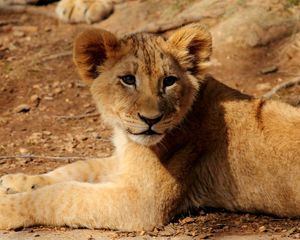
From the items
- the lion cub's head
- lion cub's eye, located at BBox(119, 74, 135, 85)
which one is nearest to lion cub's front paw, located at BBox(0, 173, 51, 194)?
the lion cub's head

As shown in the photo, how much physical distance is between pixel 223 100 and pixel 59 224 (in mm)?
1229

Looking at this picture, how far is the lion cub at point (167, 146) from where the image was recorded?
3850 millimetres

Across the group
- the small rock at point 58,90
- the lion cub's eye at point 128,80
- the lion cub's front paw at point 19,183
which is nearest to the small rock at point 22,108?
the small rock at point 58,90

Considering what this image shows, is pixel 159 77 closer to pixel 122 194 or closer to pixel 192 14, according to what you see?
pixel 122 194

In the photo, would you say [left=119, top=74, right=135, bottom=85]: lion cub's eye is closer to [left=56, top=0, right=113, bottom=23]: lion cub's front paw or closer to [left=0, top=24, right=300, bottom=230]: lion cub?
[left=0, top=24, right=300, bottom=230]: lion cub

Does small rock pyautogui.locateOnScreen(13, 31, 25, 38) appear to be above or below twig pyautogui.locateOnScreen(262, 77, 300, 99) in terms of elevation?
above

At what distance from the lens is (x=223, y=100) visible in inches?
165

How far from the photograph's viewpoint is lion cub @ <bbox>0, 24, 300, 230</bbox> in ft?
12.6

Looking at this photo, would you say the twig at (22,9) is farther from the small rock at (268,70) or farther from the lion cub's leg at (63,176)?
the lion cub's leg at (63,176)

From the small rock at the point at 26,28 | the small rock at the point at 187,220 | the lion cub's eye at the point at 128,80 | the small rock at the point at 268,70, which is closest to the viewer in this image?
the lion cub's eye at the point at 128,80

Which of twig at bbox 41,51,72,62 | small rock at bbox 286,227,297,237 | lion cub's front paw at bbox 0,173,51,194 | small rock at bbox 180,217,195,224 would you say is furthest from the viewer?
twig at bbox 41,51,72,62

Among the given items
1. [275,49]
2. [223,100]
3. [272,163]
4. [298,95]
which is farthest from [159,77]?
[275,49]

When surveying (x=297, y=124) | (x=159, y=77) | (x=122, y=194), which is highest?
(x=159, y=77)

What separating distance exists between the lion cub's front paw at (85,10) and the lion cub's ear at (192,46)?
3418 mm
